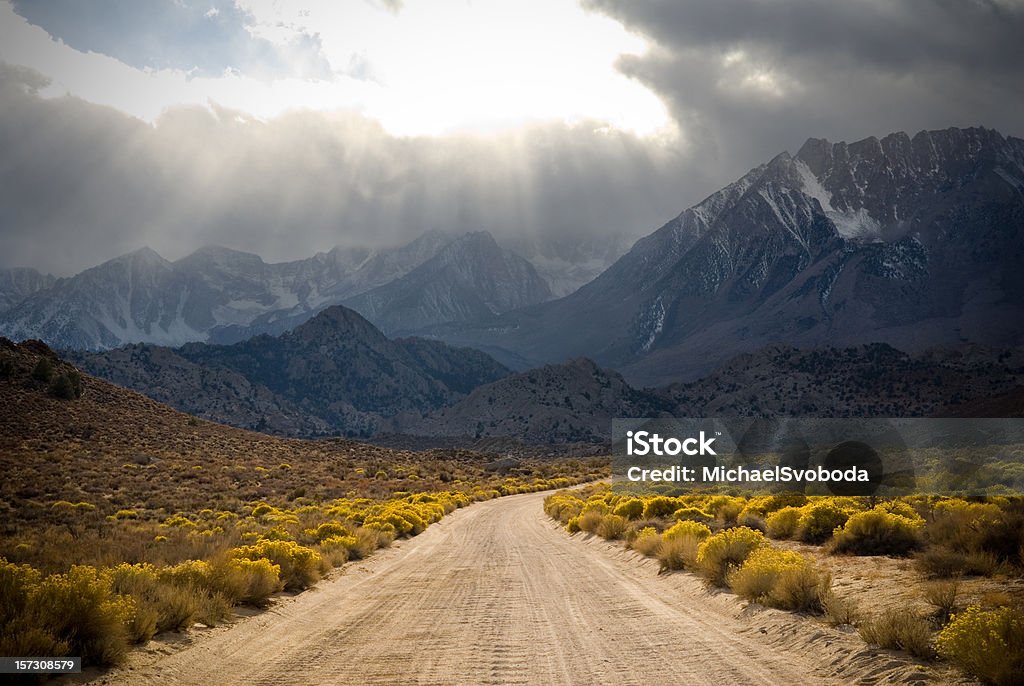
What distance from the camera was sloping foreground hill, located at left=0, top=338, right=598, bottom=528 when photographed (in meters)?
40.6

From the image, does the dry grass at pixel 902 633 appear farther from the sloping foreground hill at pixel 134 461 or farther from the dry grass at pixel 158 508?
the sloping foreground hill at pixel 134 461

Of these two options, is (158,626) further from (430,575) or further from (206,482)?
(206,482)

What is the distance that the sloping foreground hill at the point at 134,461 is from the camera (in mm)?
40625

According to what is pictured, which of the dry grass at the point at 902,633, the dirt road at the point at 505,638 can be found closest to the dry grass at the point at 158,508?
the dirt road at the point at 505,638

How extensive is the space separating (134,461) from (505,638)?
5198 cm

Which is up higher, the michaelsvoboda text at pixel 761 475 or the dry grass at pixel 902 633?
the dry grass at pixel 902 633

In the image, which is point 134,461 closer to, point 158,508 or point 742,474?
point 158,508

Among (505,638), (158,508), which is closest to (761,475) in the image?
(158,508)

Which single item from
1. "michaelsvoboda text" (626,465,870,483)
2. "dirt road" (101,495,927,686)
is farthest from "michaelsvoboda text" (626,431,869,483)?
"dirt road" (101,495,927,686)

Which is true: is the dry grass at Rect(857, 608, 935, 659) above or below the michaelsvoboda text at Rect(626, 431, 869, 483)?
above

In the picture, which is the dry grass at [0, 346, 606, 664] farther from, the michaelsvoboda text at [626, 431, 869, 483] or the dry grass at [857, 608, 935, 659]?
the michaelsvoboda text at [626, 431, 869, 483]

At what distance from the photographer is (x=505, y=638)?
12125mm

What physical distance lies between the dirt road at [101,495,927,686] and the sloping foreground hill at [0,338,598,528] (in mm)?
24403

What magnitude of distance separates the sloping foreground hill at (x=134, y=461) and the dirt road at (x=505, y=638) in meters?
24.4
